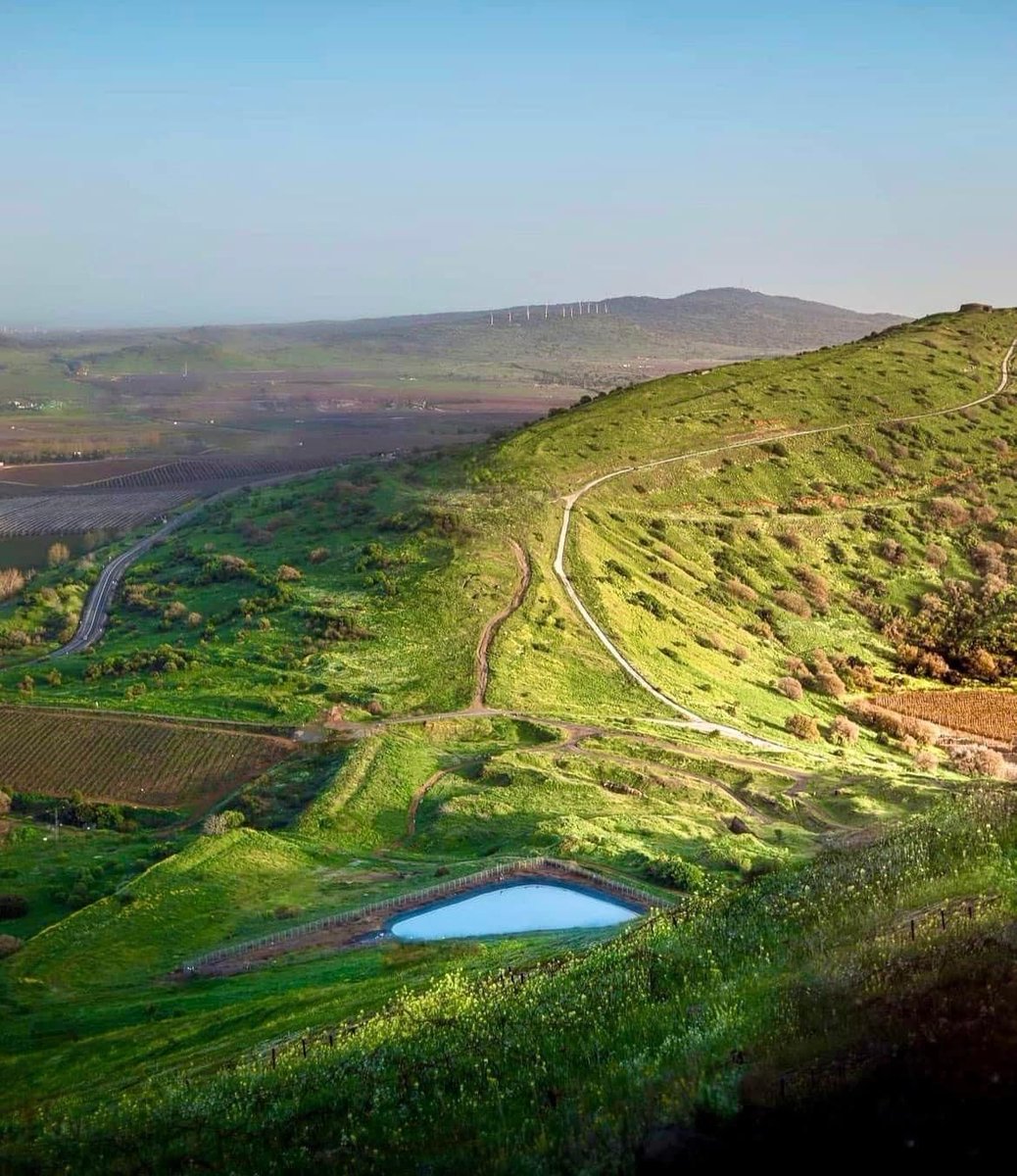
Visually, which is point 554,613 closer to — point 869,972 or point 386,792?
point 386,792

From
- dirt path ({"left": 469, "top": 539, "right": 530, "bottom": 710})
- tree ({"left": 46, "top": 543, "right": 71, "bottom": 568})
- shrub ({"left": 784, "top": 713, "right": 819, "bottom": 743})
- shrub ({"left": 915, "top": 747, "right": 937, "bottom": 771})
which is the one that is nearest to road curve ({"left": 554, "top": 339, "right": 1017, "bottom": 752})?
dirt path ({"left": 469, "top": 539, "right": 530, "bottom": 710})

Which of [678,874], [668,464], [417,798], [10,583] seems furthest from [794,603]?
[10,583]

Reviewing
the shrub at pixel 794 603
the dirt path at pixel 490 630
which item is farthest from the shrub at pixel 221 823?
the shrub at pixel 794 603

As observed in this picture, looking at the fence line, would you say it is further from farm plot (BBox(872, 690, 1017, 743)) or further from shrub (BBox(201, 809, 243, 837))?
farm plot (BBox(872, 690, 1017, 743))

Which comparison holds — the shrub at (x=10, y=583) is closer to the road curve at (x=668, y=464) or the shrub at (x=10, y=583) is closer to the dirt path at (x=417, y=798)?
the road curve at (x=668, y=464)

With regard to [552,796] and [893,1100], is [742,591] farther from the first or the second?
[893,1100]

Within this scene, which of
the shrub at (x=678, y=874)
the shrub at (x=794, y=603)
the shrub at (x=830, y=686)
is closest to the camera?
the shrub at (x=678, y=874)
